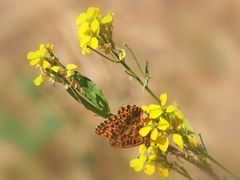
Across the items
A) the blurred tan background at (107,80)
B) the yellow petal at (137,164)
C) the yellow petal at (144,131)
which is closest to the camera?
the yellow petal at (144,131)

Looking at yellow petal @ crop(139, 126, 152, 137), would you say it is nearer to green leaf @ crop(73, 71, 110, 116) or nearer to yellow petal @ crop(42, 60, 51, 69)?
green leaf @ crop(73, 71, 110, 116)

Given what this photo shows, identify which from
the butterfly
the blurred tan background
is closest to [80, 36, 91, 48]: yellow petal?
the butterfly

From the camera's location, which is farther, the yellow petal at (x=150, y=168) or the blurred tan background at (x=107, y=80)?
the blurred tan background at (x=107, y=80)

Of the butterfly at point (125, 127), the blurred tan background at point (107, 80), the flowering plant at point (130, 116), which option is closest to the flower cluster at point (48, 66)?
the flowering plant at point (130, 116)

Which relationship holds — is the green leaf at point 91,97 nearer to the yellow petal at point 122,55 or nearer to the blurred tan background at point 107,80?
the yellow petal at point 122,55

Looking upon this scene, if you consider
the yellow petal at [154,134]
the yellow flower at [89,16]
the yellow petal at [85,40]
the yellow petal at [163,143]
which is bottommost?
the yellow petal at [163,143]

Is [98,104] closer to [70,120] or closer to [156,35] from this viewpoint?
[70,120]

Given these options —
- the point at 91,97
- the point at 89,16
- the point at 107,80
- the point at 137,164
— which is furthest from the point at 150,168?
the point at 107,80
